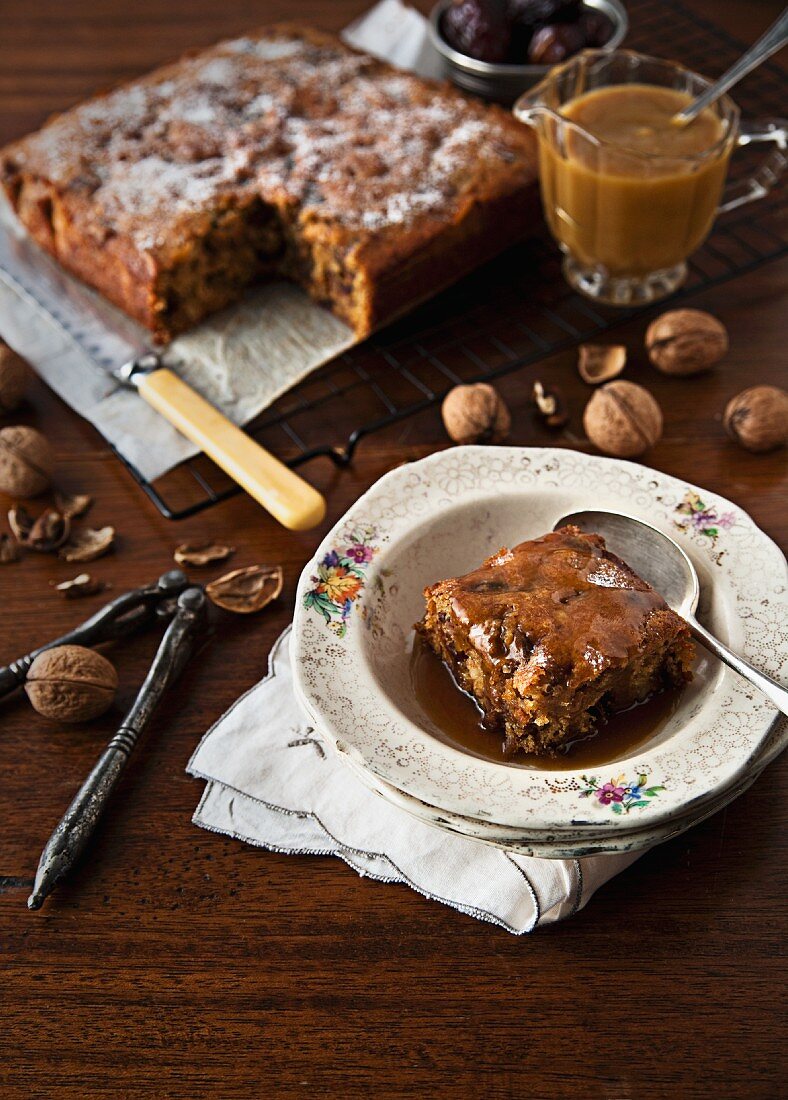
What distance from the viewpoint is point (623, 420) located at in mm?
2029

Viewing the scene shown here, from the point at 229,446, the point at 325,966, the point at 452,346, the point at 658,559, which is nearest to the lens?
the point at 325,966

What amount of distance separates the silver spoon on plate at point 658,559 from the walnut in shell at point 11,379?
1238 mm

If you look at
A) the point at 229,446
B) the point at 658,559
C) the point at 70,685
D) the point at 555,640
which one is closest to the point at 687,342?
the point at 658,559

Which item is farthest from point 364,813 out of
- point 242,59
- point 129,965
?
point 242,59

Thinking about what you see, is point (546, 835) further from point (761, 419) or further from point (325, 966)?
point (761, 419)

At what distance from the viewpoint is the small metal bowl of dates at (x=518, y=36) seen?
2678 mm

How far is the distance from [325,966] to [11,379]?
1441mm

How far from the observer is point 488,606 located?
1.43 meters

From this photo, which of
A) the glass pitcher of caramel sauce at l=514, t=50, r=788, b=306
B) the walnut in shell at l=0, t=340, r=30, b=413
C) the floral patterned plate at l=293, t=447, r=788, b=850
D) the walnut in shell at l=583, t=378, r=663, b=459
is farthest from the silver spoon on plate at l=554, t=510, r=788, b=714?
the walnut in shell at l=0, t=340, r=30, b=413

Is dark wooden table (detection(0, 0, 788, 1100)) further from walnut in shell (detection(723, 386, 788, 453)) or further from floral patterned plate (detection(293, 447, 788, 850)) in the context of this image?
walnut in shell (detection(723, 386, 788, 453))

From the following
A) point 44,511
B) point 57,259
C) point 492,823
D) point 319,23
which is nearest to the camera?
point 492,823

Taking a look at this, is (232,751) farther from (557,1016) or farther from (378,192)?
(378,192)

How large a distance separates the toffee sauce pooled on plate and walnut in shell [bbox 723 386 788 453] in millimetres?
746

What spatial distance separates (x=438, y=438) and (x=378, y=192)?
65 centimetres
